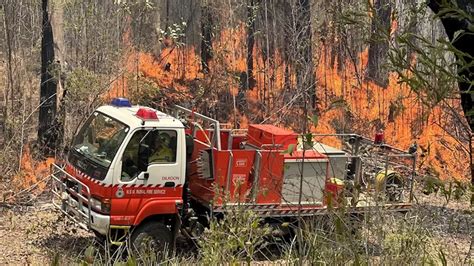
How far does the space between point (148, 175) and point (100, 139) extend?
93cm

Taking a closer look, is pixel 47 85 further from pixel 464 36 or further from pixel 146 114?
pixel 464 36

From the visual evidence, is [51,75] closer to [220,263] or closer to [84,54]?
[84,54]

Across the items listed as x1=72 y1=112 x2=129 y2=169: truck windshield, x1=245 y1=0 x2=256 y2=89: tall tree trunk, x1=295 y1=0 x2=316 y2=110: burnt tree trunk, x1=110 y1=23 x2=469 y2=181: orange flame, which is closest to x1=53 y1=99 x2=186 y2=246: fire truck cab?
x1=72 y1=112 x2=129 y2=169: truck windshield

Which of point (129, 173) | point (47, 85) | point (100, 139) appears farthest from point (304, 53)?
point (129, 173)

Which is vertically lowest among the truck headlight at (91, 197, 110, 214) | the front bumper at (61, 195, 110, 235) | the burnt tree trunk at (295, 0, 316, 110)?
the front bumper at (61, 195, 110, 235)

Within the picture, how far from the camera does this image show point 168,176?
28.8ft

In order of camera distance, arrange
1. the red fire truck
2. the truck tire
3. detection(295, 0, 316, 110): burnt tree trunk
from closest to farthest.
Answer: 1. the red fire truck
2. the truck tire
3. detection(295, 0, 316, 110): burnt tree trunk

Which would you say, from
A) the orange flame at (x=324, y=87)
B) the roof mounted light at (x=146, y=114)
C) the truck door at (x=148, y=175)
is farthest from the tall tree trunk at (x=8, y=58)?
the truck door at (x=148, y=175)

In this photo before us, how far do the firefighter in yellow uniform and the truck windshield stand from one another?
449 mm

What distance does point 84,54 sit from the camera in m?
14.9

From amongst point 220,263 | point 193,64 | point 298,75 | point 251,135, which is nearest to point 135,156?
point 251,135

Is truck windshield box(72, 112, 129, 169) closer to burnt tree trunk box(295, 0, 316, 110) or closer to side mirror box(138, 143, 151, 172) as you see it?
side mirror box(138, 143, 151, 172)

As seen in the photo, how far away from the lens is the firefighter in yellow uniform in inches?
344

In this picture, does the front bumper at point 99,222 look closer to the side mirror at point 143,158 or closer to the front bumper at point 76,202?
the front bumper at point 76,202
